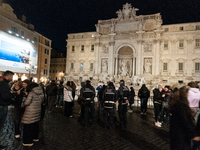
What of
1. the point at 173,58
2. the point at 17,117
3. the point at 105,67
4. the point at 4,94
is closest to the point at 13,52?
the point at 105,67

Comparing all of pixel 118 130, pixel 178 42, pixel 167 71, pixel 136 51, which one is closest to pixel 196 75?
pixel 167 71

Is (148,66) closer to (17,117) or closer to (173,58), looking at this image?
(173,58)

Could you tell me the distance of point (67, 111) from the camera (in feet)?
25.2

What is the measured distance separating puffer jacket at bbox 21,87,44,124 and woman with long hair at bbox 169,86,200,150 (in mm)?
3760

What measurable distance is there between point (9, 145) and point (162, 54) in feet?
89.9

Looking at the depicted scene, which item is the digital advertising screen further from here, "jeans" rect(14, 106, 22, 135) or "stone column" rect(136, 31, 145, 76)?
"jeans" rect(14, 106, 22, 135)

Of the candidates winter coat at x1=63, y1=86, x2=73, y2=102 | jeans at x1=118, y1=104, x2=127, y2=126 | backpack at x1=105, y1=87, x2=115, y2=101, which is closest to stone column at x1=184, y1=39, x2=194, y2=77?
jeans at x1=118, y1=104, x2=127, y2=126

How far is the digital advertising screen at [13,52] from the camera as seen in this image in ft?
75.5

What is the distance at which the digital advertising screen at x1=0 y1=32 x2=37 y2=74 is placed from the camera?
2303cm

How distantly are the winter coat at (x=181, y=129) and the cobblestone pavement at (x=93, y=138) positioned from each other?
175 centimetres

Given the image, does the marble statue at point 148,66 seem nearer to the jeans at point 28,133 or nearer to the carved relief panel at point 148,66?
the carved relief panel at point 148,66

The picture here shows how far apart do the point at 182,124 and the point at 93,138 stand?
3.19 metres

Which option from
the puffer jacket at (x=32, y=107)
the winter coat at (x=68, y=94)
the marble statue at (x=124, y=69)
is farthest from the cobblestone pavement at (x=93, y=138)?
the marble statue at (x=124, y=69)

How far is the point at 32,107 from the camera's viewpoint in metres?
4.19
